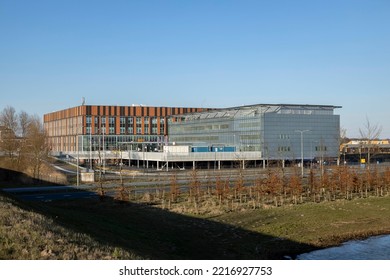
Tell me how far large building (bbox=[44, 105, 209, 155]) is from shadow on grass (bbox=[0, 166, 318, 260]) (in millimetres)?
91167

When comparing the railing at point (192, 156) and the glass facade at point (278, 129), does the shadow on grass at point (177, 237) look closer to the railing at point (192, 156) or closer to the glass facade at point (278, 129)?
the railing at point (192, 156)

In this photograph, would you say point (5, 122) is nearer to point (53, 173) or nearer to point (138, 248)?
point (53, 173)

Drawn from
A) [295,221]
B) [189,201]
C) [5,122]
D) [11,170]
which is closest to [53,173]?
[11,170]

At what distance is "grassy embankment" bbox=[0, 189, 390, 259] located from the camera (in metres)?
12.6

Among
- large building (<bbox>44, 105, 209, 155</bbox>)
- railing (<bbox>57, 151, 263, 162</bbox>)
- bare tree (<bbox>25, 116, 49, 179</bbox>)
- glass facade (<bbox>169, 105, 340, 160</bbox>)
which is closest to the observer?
bare tree (<bbox>25, 116, 49, 179</bbox>)

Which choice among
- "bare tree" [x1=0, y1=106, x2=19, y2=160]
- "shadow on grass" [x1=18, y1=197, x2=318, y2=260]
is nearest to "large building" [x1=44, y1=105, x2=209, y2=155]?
"bare tree" [x1=0, y1=106, x2=19, y2=160]

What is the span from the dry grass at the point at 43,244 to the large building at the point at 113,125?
334 feet

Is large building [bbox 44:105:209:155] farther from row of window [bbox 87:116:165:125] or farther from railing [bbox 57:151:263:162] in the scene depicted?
railing [bbox 57:151:263:162]

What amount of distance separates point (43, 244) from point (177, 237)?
10.1m

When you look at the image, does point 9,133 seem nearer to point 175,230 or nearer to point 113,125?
→ point 175,230

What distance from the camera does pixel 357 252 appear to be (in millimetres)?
20578

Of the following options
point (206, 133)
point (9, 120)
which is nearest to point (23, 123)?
point (9, 120)

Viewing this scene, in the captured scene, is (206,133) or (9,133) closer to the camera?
(9,133)

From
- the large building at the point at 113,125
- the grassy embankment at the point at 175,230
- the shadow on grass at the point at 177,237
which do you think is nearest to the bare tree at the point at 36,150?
the grassy embankment at the point at 175,230
